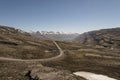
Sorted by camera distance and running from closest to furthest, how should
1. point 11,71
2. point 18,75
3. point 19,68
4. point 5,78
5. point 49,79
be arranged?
point 49,79, point 5,78, point 18,75, point 11,71, point 19,68

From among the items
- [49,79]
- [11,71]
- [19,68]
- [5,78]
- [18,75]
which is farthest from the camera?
[19,68]

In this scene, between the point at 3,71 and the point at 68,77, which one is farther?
the point at 3,71

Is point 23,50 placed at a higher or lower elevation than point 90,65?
higher

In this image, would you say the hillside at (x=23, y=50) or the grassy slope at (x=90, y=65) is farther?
the hillside at (x=23, y=50)

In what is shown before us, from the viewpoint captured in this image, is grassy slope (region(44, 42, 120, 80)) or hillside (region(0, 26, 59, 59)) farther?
hillside (region(0, 26, 59, 59))

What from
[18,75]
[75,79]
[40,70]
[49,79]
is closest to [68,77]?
[75,79]

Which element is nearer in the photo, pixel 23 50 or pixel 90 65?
pixel 90 65

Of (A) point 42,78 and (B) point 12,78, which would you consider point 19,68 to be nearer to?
(B) point 12,78

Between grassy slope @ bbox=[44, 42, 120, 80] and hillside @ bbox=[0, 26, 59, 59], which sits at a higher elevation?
hillside @ bbox=[0, 26, 59, 59]

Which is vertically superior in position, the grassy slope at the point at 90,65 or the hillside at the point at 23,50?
the hillside at the point at 23,50
